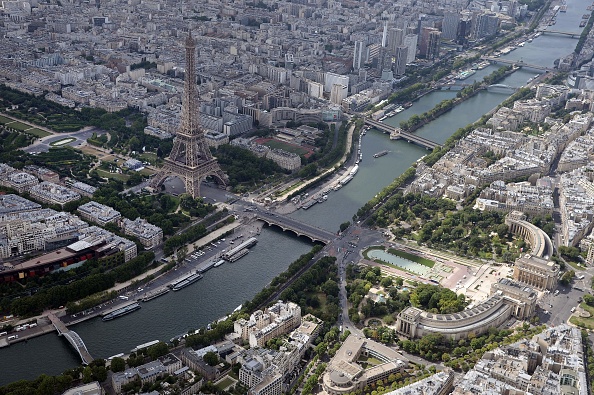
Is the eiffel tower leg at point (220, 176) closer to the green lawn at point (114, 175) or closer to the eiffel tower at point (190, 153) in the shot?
the eiffel tower at point (190, 153)

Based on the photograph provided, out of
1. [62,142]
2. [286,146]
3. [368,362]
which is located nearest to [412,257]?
[368,362]

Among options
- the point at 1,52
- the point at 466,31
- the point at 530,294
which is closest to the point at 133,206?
the point at 530,294

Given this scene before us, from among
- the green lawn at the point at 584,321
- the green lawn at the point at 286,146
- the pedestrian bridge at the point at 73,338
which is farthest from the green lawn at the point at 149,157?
the green lawn at the point at 584,321

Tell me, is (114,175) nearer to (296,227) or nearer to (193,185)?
(193,185)

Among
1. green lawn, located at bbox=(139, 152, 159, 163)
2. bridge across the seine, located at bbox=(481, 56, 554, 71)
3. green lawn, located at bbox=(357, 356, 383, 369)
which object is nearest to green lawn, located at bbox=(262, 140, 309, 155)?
green lawn, located at bbox=(139, 152, 159, 163)

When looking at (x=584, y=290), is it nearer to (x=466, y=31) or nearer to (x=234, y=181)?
(x=234, y=181)

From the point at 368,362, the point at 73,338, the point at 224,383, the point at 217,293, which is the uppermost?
the point at 368,362

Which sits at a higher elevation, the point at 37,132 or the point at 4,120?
the point at 4,120
